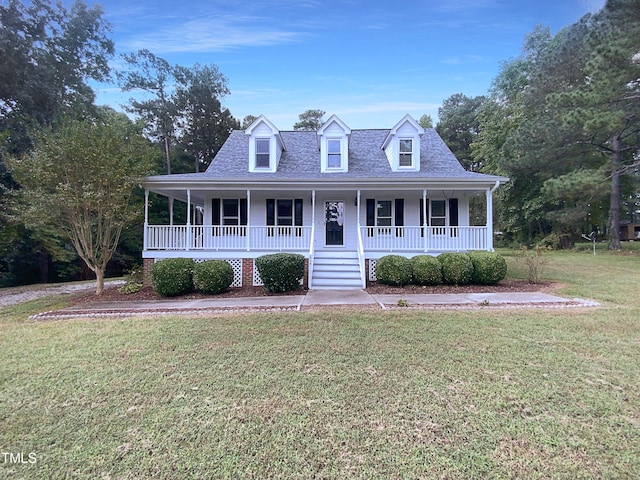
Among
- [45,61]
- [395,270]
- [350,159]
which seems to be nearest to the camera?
[395,270]

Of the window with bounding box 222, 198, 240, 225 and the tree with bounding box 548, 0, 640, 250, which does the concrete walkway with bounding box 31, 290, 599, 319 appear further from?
the tree with bounding box 548, 0, 640, 250

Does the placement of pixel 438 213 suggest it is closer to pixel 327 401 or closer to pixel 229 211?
pixel 229 211

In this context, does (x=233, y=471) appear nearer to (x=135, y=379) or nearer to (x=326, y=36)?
(x=135, y=379)

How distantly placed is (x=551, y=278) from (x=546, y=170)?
14909mm

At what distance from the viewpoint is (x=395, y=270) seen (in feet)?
30.9

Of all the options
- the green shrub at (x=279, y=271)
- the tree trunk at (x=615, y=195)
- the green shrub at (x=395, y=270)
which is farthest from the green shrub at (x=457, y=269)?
the tree trunk at (x=615, y=195)

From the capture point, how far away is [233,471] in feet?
7.57

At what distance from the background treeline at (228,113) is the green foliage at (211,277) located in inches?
208

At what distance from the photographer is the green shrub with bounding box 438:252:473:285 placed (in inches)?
367

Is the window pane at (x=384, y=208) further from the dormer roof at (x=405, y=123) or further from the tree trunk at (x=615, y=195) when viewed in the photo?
the tree trunk at (x=615, y=195)

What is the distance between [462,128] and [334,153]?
1283 inches

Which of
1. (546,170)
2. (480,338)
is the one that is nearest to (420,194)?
(480,338)

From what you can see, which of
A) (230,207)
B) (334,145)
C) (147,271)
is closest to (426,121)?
(334,145)

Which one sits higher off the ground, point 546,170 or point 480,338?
point 546,170
